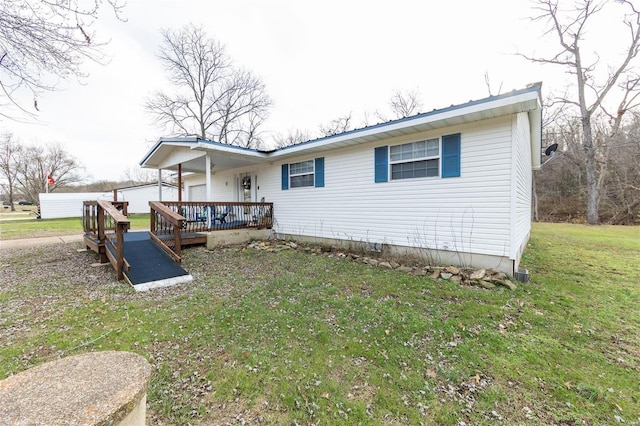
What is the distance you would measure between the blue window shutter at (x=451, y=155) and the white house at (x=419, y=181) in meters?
0.02

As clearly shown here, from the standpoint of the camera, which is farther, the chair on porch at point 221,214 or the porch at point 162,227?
the chair on porch at point 221,214

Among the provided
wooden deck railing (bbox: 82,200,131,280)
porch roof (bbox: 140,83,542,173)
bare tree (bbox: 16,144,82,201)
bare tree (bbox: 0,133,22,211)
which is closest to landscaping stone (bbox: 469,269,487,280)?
porch roof (bbox: 140,83,542,173)

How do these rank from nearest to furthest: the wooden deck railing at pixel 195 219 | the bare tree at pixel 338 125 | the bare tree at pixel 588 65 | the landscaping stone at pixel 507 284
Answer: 1. the landscaping stone at pixel 507 284
2. the wooden deck railing at pixel 195 219
3. the bare tree at pixel 588 65
4. the bare tree at pixel 338 125

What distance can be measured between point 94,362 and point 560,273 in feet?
25.7

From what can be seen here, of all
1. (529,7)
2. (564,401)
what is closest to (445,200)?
(564,401)

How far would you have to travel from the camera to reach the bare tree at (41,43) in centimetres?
347

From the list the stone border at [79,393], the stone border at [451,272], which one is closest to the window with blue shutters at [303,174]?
the stone border at [451,272]

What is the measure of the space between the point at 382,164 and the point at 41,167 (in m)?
40.2

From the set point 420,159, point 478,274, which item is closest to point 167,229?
point 420,159

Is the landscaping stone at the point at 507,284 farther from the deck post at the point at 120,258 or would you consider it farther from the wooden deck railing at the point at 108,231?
the deck post at the point at 120,258

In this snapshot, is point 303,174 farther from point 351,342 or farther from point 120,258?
point 351,342

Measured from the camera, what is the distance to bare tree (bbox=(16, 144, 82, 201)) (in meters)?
28.7

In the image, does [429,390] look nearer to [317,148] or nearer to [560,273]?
[560,273]

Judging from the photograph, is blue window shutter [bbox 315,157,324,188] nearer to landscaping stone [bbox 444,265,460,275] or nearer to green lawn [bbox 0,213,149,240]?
landscaping stone [bbox 444,265,460,275]
